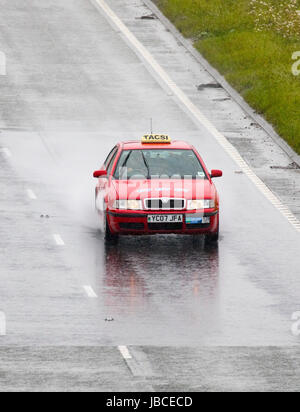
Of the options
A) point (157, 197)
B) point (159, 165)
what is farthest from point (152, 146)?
point (157, 197)

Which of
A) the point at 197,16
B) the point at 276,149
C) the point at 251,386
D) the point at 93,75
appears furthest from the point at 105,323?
the point at 197,16

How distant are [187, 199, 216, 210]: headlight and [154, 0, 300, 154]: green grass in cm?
971

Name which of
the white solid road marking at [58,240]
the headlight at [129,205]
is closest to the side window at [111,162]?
the white solid road marking at [58,240]

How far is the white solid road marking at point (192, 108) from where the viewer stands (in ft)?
88.4

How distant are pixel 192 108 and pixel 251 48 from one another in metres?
5.87

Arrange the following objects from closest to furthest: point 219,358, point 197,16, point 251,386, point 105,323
A: 1. point 251,386
2. point 219,358
3. point 105,323
4. point 197,16

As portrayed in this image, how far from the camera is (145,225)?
2206cm

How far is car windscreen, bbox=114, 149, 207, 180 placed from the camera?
922 inches

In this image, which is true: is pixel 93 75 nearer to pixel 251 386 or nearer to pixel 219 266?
pixel 219 266

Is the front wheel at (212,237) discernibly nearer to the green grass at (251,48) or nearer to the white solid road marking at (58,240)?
the white solid road marking at (58,240)

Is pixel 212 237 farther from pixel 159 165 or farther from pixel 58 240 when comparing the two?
pixel 58 240

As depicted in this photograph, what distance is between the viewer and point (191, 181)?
23125 mm

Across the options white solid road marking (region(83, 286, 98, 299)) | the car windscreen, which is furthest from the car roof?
white solid road marking (region(83, 286, 98, 299))

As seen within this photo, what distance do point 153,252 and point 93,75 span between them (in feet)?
59.3
